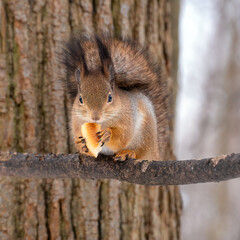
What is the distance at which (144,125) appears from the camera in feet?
5.08

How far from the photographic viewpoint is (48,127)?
Result: 178cm

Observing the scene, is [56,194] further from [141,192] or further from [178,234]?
[178,234]

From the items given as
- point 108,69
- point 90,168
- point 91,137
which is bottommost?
point 90,168

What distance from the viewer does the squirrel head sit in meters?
1.32

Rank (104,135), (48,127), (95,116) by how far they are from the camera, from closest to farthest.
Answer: (95,116)
(104,135)
(48,127)

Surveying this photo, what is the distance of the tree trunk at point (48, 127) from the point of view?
1.72m

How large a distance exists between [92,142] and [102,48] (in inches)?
12.4

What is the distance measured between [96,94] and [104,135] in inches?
5.8

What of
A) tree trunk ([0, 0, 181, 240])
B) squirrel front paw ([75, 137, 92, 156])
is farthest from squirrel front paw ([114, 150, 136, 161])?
tree trunk ([0, 0, 181, 240])

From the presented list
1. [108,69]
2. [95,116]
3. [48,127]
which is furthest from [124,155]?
[48,127]

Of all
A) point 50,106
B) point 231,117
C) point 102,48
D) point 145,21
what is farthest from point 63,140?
point 231,117

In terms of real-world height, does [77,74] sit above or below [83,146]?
above

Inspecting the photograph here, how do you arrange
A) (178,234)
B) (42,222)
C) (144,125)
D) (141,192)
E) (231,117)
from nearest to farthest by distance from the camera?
(144,125) → (42,222) → (141,192) → (178,234) → (231,117)

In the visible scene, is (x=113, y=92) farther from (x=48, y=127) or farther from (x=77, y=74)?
(x=48, y=127)
